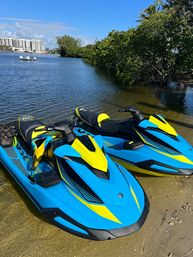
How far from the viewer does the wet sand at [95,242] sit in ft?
10.3

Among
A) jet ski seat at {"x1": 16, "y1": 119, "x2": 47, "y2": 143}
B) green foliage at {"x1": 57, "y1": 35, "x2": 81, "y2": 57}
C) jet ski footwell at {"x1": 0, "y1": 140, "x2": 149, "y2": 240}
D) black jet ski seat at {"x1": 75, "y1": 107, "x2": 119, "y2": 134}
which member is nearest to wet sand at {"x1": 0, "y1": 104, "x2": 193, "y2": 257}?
jet ski footwell at {"x1": 0, "y1": 140, "x2": 149, "y2": 240}

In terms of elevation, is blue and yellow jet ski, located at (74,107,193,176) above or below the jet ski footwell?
above

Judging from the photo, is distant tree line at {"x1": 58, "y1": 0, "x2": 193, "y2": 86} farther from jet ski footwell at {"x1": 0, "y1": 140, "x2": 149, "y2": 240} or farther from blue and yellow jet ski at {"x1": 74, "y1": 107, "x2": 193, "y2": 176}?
jet ski footwell at {"x1": 0, "y1": 140, "x2": 149, "y2": 240}

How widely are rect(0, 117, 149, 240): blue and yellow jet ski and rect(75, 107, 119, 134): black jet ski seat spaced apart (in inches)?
47.8

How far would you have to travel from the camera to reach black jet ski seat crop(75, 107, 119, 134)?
529cm

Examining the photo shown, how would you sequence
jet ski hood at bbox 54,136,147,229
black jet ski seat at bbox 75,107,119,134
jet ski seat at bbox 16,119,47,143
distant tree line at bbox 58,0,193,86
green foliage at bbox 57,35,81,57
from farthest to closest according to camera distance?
1. green foliage at bbox 57,35,81,57
2. distant tree line at bbox 58,0,193,86
3. black jet ski seat at bbox 75,107,119,134
4. jet ski seat at bbox 16,119,47,143
5. jet ski hood at bbox 54,136,147,229

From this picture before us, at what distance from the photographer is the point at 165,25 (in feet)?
48.0

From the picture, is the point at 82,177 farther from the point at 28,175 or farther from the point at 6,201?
the point at 6,201

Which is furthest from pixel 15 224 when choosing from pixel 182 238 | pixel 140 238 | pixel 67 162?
pixel 182 238

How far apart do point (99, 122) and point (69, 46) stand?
96.9 m

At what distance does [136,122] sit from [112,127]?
59 cm

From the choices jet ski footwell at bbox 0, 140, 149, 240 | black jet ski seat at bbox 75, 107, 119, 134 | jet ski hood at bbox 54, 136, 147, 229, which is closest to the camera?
jet ski footwell at bbox 0, 140, 149, 240

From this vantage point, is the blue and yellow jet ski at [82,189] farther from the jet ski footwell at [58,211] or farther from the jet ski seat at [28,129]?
the jet ski seat at [28,129]

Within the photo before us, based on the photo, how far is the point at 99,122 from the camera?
5.56 meters
